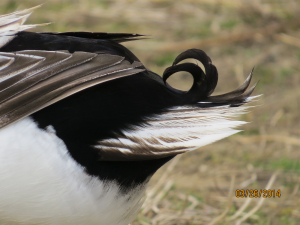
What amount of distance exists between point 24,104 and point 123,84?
305 millimetres

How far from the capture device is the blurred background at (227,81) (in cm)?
233

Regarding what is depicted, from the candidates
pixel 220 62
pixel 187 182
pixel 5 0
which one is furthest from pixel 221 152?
pixel 5 0

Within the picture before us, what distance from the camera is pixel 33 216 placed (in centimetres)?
133

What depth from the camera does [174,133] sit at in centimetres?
130

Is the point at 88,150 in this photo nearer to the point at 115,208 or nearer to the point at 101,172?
the point at 101,172

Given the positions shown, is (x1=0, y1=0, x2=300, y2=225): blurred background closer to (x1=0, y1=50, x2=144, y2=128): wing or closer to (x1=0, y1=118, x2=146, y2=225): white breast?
(x1=0, y1=118, x2=146, y2=225): white breast

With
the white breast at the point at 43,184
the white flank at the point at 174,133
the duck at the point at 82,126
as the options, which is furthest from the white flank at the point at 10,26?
the white flank at the point at 174,133

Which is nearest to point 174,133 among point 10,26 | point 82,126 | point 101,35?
point 82,126

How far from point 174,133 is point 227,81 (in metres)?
2.58

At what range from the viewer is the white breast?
4.07ft

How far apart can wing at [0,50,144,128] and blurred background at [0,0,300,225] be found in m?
1.07
